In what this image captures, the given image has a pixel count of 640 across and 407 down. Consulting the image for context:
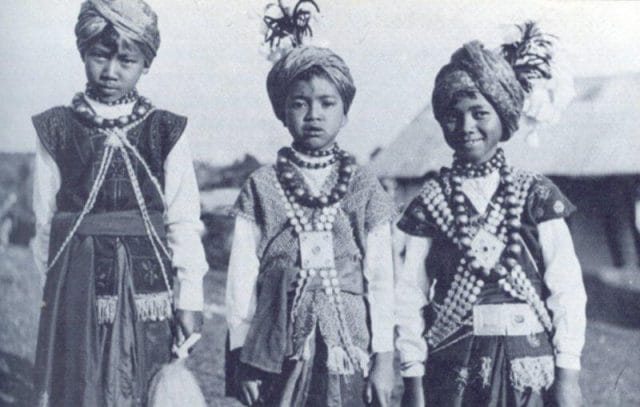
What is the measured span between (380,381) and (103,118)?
43.7 inches

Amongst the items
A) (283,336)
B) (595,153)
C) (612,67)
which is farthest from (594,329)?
(283,336)

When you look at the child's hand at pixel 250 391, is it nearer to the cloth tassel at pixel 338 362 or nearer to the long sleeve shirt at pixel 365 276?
the long sleeve shirt at pixel 365 276

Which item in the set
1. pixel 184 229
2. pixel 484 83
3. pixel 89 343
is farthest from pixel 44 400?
pixel 484 83

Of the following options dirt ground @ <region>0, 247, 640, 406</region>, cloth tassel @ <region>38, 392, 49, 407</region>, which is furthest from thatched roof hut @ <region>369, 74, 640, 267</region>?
cloth tassel @ <region>38, 392, 49, 407</region>

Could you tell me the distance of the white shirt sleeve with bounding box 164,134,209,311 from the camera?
7.75 ft

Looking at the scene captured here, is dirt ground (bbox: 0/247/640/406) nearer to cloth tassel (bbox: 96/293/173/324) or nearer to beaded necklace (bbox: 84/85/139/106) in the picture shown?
cloth tassel (bbox: 96/293/173/324)

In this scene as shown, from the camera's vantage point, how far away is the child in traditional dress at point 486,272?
2193 millimetres

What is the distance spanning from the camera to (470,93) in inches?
89.7

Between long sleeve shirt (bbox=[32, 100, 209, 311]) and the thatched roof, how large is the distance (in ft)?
2.49

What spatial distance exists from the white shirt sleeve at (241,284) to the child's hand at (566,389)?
87 cm

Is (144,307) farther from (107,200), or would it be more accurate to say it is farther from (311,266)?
(311,266)

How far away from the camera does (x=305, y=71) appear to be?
2.34 metres

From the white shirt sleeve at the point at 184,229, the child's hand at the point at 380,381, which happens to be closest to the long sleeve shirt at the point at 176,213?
the white shirt sleeve at the point at 184,229

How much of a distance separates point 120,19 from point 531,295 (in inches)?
56.2
